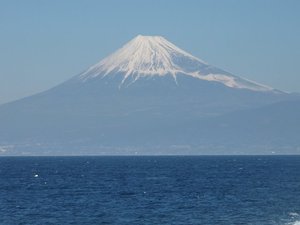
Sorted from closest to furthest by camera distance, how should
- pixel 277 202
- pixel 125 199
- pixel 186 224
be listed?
pixel 186 224, pixel 277 202, pixel 125 199

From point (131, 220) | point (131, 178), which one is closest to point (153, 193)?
point (131, 220)

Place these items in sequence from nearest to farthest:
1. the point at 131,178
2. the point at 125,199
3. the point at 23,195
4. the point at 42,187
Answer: the point at 125,199 < the point at 23,195 < the point at 42,187 < the point at 131,178

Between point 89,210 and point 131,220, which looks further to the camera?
point 89,210

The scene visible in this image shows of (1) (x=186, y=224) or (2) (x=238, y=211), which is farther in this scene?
(2) (x=238, y=211)

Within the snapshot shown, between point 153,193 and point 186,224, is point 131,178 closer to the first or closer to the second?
point 153,193

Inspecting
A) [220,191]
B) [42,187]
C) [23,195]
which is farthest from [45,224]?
[42,187]

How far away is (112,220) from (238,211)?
30.2ft

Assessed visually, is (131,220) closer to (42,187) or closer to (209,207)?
(209,207)

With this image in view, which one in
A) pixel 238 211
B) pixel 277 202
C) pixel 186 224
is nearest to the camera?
pixel 186 224

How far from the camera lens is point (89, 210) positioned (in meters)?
70.2

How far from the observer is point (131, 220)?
209 feet

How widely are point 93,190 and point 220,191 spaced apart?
455 inches

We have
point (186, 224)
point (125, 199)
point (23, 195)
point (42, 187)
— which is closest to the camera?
point (186, 224)

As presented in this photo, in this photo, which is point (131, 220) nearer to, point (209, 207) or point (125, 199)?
point (209, 207)
